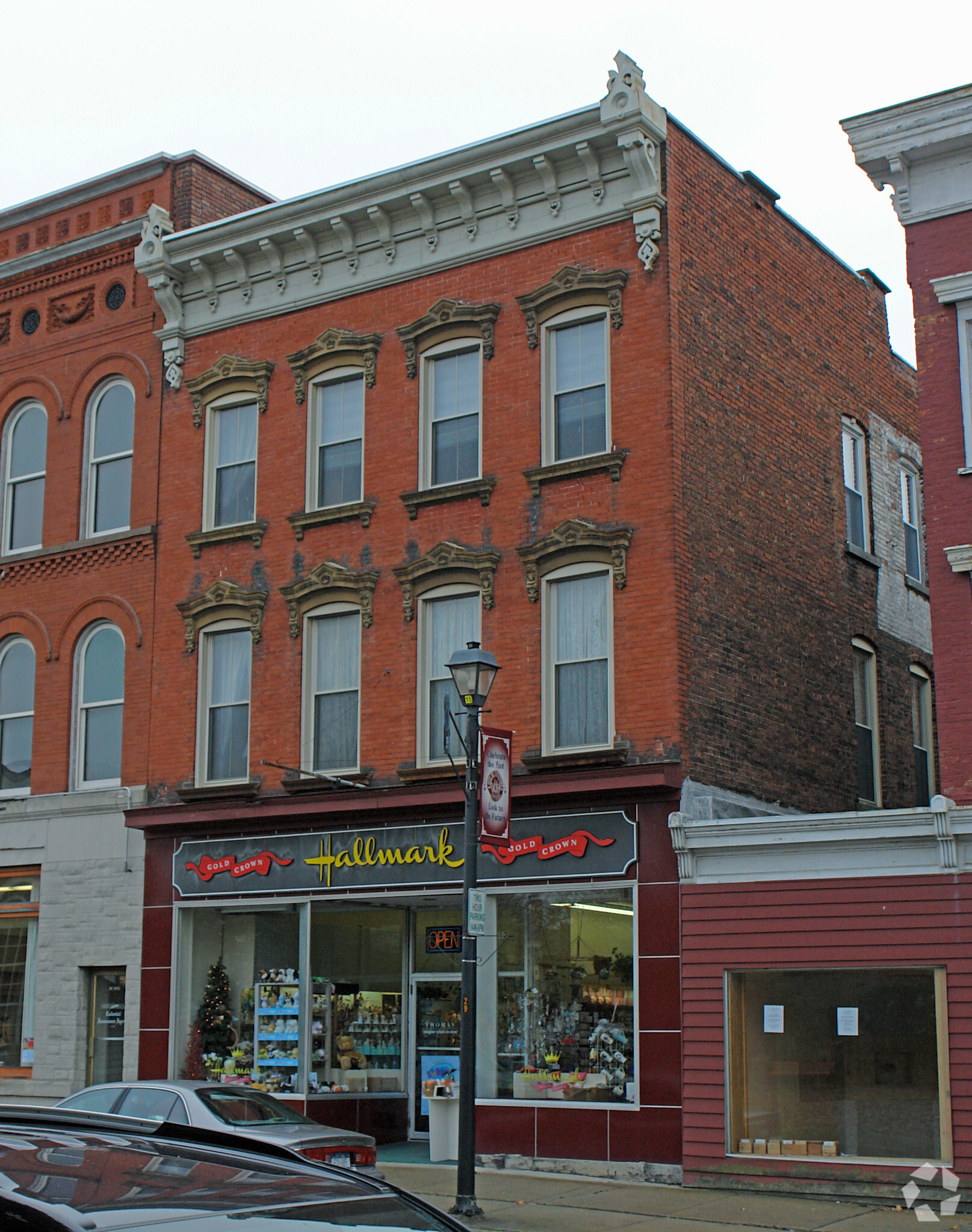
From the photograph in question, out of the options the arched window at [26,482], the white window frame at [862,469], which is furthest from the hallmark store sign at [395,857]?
the white window frame at [862,469]

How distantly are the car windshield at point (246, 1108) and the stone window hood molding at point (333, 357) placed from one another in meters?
11.2

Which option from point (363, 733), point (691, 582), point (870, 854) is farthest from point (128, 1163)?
point (363, 733)

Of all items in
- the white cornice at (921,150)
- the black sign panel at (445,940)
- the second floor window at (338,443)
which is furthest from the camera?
the second floor window at (338,443)

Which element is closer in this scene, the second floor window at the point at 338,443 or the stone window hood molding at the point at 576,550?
the stone window hood molding at the point at 576,550

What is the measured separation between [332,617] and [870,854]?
29.7ft

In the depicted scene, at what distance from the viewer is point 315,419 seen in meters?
22.9

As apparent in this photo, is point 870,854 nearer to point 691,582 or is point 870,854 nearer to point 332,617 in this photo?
point 691,582

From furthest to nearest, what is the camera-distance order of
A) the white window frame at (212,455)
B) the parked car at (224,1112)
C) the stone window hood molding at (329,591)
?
1. the white window frame at (212,455)
2. the stone window hood molding at (329,591)
3. the parked car at (224,1112)

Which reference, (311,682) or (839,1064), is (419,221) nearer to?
(311,682)

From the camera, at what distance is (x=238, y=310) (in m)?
24.0

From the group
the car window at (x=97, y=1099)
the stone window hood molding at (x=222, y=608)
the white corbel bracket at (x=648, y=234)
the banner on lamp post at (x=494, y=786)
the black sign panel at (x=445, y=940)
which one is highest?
the white corbel bracket at (x=648, y=234)

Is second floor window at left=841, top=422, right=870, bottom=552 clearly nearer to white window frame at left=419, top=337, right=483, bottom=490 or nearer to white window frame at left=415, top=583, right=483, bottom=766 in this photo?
white window frame at left=419, top=337, right=483, bottom=490

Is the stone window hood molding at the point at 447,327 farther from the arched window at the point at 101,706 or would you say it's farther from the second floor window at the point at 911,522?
the second floor window at the point at 911,522

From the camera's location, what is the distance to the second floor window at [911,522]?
84.0 feet
